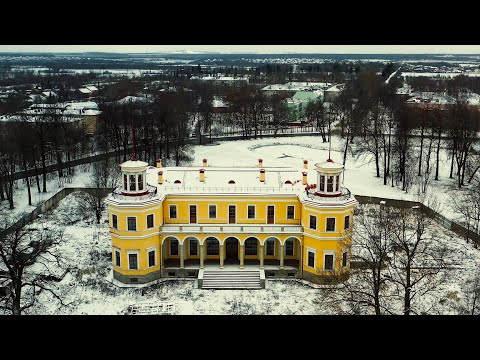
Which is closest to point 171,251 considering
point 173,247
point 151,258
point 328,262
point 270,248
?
point 173,247

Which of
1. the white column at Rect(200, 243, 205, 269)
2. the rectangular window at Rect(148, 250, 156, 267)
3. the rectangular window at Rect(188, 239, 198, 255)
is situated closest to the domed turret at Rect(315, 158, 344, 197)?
the white column at Rect(200, 243, 205, 269)

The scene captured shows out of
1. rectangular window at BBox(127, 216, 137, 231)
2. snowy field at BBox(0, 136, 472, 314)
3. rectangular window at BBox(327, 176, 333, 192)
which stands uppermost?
rectangular window at BBox(327, 176, 333, 192)

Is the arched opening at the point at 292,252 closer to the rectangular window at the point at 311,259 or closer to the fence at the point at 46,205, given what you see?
the rectangular window at the point at 311,259

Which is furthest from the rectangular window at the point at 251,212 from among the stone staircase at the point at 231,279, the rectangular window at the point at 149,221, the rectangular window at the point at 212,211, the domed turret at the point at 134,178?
the domed turret at the point at 134,178

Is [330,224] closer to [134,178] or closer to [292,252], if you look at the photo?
[292,252]

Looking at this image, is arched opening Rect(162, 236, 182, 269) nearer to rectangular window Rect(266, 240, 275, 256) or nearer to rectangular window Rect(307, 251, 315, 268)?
rectangular window Rect(266, 240, 275, 256)

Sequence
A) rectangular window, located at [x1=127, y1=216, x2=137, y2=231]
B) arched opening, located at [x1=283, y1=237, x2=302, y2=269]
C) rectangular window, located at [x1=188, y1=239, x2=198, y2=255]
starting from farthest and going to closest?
rectangular window, located at [x1=188, y1=239, x2=198, y2=255] → arched opening, located at [x1=283, y1=237, x2=302, y2=269] → rectangular window, located at [x1=127, y1=216, x2=137, y2=231]

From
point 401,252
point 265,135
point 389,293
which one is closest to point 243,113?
point 265,135
